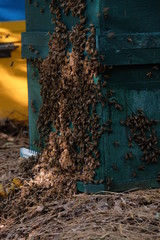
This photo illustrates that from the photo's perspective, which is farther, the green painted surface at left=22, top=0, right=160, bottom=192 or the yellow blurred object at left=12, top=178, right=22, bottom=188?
the yellow blurred object at left=12, top=178, right=22, bottom=188

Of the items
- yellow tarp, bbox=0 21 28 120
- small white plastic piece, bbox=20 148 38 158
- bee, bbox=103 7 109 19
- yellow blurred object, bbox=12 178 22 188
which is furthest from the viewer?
yellow tarp, bbox=0 21 28 120

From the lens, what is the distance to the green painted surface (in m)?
4.25

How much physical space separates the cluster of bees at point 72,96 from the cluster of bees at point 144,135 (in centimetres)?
24

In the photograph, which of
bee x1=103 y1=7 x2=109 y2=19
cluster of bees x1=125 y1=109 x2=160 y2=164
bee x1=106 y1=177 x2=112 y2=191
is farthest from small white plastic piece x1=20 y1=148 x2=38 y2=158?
bee x1=103 y1=7 x2=109 y2=19

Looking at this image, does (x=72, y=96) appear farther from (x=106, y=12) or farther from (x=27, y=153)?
(x=27, y=153)

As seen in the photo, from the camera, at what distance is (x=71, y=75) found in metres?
4.52

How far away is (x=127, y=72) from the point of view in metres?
4.36

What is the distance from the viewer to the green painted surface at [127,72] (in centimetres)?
425

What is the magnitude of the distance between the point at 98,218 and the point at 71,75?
4.21ft

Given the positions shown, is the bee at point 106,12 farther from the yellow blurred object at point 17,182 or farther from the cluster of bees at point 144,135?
the yellow blurred object at point 17,182

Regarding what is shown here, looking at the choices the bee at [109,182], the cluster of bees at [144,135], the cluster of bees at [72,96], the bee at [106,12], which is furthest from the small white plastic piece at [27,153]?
the bee at [106,12]

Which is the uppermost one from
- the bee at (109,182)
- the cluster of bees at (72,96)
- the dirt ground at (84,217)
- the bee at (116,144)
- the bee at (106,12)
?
the bee at (106,12)

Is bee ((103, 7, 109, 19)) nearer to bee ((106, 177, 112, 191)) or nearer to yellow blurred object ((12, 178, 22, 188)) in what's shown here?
bee ((106, 177, 112, 191))

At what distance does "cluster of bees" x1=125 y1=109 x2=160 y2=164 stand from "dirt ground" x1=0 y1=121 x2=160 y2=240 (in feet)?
1.03
